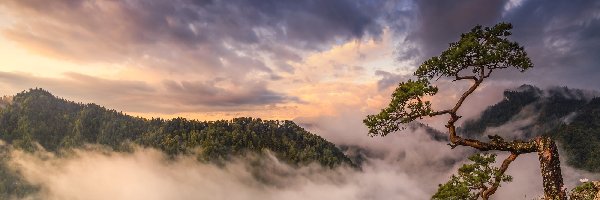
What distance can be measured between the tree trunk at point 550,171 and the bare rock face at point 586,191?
178cm

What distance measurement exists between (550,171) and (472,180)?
2300mm

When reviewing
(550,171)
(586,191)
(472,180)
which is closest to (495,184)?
(472,180)

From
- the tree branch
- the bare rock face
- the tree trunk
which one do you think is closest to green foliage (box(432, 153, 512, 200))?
the tree branch

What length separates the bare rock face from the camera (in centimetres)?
1448

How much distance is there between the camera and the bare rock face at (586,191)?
14.5 m

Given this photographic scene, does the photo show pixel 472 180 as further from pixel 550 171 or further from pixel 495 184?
pixel 550 171

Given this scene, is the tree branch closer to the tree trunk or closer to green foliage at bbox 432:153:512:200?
green foliage at bbox 432:153:512:200

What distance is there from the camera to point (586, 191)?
1482 cm

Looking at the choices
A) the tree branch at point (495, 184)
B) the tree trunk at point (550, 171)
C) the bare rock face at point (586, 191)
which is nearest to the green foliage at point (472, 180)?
the tree branch at point (495, 184)

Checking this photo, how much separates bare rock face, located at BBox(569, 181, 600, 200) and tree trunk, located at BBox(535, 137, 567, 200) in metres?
1.78

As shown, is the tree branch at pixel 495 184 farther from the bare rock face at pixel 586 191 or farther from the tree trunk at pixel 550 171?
the bare rock face at pixel 586 191

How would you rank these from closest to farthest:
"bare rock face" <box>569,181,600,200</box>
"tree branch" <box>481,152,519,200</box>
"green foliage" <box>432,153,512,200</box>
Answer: "tree branch" <box>481,152,519,200</box> < "green foliage" <box>432,153,512,200</box> < "bare rock face" <box>569,181,600,200</box>

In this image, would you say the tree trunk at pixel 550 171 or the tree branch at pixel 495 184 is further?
the tree branch at pixel 495 184

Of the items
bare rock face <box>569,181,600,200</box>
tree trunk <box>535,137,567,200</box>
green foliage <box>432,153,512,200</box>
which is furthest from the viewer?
bare rock face <box>569,181,600,200</box>
